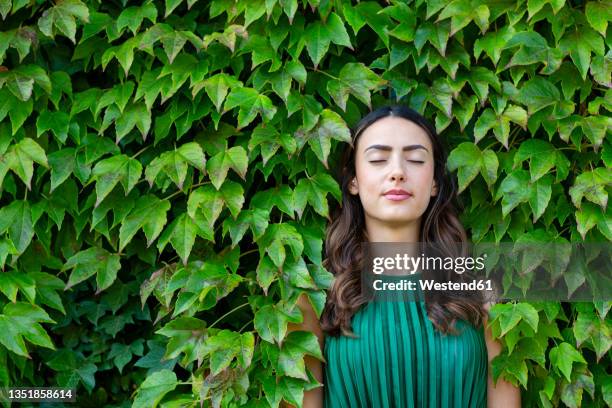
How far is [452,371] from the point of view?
2.46 metres

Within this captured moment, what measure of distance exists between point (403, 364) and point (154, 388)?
2.42 ft

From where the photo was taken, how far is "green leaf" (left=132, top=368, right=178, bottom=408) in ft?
8.42

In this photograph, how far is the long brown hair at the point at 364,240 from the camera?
2.53 m

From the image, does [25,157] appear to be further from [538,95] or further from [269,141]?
[538,95]

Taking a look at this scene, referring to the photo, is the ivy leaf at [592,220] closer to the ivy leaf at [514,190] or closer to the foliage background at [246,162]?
the foliage background at [246,162]

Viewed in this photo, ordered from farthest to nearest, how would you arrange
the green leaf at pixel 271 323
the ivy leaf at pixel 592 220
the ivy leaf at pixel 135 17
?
1. the ivy leaf at pixel 135 17
2. the ivy leaf at pixel 592 220
3. the green leaf at pixel 271 323

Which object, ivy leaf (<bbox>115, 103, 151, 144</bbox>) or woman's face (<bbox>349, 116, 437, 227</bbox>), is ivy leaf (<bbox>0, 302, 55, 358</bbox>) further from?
woman's face (<bbox>349, 116, 437, 227</bbox>)

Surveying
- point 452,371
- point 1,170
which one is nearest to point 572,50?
point 452,371

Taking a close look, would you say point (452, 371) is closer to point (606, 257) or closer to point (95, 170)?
point (606, 257)

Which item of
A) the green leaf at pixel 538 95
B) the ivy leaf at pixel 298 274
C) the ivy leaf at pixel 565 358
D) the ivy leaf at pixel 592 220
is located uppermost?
the green leaf at pixel 538 95

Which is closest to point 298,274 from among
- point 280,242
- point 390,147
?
point 280,242

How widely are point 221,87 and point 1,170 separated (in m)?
0.71

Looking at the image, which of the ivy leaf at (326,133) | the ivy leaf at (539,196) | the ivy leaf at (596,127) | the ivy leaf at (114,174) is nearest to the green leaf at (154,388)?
the ivy leaf at (114,174)

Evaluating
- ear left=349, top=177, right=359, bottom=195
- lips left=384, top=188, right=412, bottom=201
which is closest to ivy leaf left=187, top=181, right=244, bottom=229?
ear left=349, top=177, right=359, bottom=195
